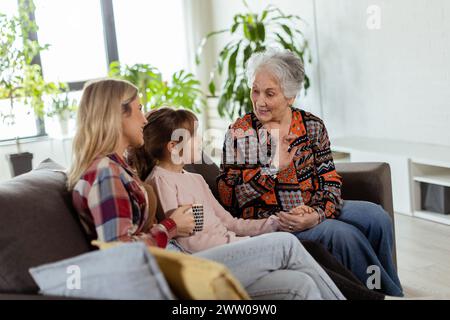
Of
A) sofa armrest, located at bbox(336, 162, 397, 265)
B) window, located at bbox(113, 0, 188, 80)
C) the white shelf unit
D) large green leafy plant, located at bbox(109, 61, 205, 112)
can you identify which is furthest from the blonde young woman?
window, located at bbox(113, 0, 188, 80)

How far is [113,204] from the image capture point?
172 centimetres

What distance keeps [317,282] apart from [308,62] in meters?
3.61

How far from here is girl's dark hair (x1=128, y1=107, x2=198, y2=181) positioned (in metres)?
2.20

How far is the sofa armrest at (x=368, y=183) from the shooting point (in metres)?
2.60

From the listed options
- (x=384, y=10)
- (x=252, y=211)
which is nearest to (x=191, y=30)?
(x=384, y=10)

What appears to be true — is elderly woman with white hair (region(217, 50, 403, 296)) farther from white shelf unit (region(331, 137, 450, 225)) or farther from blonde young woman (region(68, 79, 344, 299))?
white shelf unit (region(331, 137, 450, 225))

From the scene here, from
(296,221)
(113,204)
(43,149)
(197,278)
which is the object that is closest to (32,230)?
(113,204)

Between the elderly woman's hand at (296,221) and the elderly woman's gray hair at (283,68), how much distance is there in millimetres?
493

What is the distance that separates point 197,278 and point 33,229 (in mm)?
578

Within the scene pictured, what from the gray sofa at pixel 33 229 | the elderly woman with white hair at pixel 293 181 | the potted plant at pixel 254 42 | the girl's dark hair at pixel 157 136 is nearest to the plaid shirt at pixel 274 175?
the elderly woman with white hair at pixel 293 181

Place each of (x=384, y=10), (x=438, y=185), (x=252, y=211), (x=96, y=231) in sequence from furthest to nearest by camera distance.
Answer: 1. (x=384, y=10)
2. (x=438, y=185)
3. (x=252, y=211)
4. (x=96, y=231)

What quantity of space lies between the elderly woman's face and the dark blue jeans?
460 millimetres
